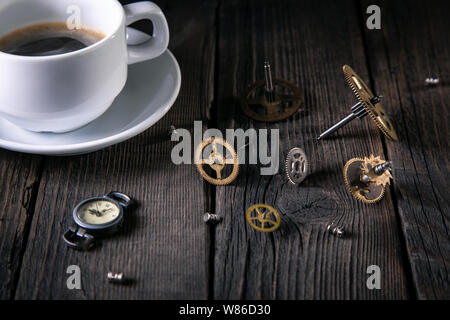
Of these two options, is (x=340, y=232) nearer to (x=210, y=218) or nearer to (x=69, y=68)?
(x=210, y=218)

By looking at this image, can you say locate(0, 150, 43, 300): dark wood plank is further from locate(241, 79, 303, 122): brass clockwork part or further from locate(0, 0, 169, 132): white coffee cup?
A: locate(241, 79, 303, 122): brass clockwork part

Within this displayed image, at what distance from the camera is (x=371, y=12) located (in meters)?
1.42

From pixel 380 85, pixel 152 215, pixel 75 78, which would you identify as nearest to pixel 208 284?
pixel 152 215

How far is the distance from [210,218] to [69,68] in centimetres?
35

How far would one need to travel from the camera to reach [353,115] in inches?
42.2

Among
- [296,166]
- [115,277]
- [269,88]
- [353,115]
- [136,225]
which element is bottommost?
→ [115,277]

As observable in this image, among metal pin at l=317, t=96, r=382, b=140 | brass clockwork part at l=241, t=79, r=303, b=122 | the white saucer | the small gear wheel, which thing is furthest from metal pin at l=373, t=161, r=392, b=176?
the white saucer

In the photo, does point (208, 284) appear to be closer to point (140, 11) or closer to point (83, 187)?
point (83, 187)

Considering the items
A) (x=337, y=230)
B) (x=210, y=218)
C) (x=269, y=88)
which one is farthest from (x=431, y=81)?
(x=210, y=218)

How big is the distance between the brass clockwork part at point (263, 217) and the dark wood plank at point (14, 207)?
385 mm

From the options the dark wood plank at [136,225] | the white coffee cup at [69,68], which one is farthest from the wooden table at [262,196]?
the white coffee cup at [69,68]

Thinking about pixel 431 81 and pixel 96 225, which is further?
pixel 431 81

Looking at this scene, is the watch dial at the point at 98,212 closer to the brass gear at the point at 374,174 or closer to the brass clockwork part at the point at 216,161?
the brass clockwork part at the point at 216,161
